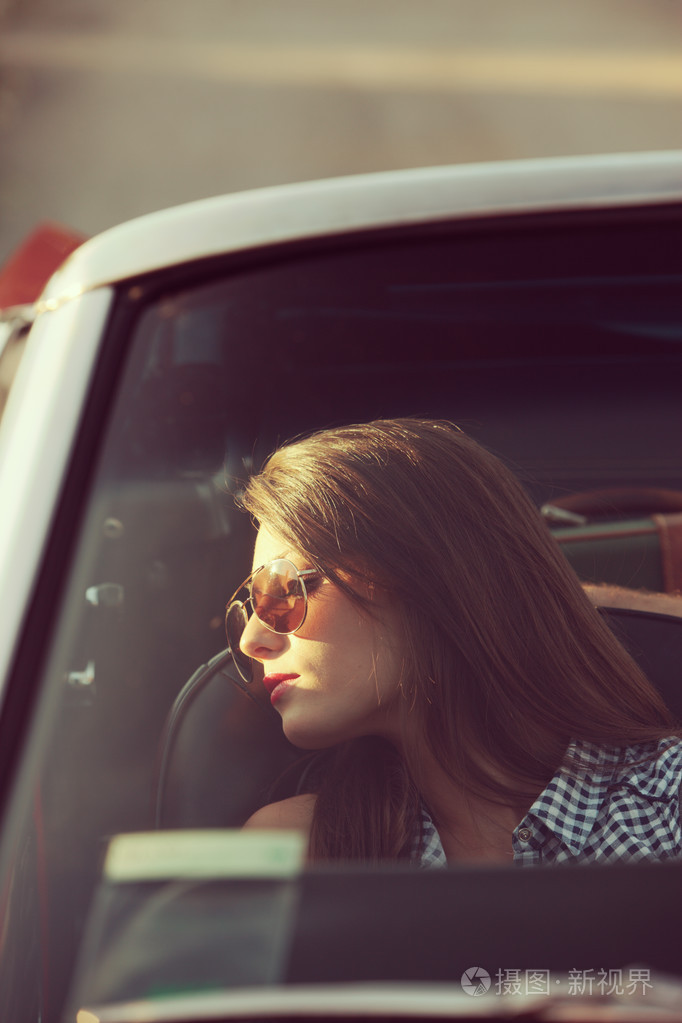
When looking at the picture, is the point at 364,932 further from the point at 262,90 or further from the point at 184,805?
the point at 262,90

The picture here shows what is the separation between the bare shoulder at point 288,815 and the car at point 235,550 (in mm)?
26

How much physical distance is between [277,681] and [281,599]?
3.8 inches

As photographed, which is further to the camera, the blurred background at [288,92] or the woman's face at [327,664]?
the blurred background at [288,92]

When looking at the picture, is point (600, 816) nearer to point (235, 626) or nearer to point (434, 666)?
point (434, 666)

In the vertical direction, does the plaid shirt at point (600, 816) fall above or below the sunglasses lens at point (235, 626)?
below

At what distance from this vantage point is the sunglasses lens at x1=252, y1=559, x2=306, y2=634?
3.53 feet

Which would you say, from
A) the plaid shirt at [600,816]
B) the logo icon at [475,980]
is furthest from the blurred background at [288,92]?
the logo icon at [475,980]

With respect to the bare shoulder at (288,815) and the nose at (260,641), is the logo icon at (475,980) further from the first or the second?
the nose at (260,641)

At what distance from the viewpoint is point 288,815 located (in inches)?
42.4

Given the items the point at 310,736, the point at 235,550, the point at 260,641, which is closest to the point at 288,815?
the point at 310,736

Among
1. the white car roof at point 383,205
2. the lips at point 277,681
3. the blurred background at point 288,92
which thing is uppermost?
the blurred background at point 288,92

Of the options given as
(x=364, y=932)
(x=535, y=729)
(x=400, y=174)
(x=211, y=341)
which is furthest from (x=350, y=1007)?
(x=400, y=174)

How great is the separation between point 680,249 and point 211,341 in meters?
0.51

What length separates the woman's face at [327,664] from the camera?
1.07m
